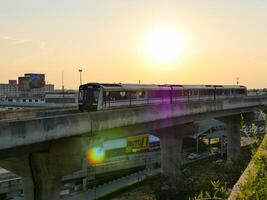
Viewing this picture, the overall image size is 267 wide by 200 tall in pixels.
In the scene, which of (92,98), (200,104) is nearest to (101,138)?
(92,98)

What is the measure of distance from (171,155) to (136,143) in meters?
21.1

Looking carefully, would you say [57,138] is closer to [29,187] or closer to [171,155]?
[29,187]

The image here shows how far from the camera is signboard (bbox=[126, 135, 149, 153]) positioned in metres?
66.4

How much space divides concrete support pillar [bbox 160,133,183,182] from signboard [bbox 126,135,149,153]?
19.3 meters

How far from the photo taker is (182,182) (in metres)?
44.0

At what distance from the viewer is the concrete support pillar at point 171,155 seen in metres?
46.5

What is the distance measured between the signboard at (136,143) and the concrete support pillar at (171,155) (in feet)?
63.4

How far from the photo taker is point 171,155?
47000 mm

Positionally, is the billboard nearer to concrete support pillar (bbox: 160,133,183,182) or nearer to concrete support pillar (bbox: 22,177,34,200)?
concrete support pillar (bbox: 160,133,183,182)

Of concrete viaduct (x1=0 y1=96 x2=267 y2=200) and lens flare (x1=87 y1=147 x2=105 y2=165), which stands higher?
concrete viaduct (x1=0 y1=96 x2=267 y2=200)

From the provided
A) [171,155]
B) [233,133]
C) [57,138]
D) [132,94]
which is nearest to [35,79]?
[233,133]

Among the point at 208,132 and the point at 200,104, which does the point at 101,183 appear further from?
the point at 208,132

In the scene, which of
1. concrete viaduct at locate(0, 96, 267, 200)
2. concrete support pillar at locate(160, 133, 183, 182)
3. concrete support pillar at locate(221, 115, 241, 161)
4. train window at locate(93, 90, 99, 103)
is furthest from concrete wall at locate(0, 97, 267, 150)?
concrete support pillar at locate(221, 115, 241, 161)

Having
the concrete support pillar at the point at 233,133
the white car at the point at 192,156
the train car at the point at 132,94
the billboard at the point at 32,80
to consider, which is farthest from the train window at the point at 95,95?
the billboard at the point at 32,80
